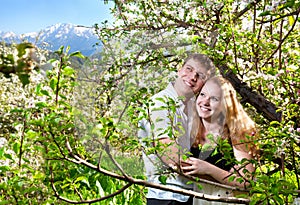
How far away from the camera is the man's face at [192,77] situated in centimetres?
114

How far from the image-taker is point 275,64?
2.65 meters

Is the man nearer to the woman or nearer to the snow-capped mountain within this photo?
the woman

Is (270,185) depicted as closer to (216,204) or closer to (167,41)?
(216,204)

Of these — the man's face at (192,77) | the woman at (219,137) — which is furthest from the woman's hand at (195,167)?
the man's face at (192,77)

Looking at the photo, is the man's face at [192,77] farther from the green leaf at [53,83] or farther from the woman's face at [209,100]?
the green leaf at [53,83]

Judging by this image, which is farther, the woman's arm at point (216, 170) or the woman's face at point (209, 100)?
the woman's arm at point (216, 170)

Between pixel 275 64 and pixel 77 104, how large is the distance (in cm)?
187

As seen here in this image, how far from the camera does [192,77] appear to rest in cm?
114

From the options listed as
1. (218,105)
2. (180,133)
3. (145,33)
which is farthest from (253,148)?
(145,33)

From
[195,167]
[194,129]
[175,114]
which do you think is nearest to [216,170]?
[195,167]

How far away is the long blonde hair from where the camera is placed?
4.19ft

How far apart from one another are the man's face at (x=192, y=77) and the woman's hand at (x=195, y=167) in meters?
0.29

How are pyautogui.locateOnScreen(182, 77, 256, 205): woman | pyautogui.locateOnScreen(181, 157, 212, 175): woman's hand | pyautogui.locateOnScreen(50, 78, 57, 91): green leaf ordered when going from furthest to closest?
pyautogui.locateOnScreen(181, 157, 212, 175): woman's hand, pyautogui.locateOnScreen(182, 77, 256, 205): woman, pyautogui.locateOnScreen(50, 78, 57, 91): green leaf

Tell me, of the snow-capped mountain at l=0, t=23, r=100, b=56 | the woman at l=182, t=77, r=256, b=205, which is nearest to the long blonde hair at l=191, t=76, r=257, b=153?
the woman at l=182, t=77, r=256, b=205
